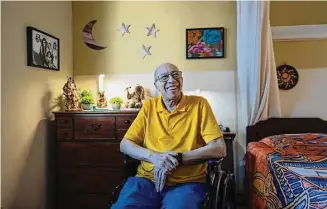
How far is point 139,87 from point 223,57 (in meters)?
0.89

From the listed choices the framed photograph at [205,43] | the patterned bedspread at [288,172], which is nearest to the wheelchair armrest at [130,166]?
the patterned bedspread at [288,172]

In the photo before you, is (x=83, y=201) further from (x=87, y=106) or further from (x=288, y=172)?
(x=288, y=172)

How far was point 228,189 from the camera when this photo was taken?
1832 mm

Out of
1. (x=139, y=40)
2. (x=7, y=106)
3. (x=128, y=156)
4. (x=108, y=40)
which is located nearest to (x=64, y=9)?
(x=108, y=40)

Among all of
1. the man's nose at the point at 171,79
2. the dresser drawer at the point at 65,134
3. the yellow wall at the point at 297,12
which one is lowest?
the dresser drawer at the point at 65,134

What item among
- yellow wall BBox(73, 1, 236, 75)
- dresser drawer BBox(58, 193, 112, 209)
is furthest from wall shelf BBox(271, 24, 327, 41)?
dresser drawer BBox(58, 193, 112, 209)

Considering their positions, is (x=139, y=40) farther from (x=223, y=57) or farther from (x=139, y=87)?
(x=223, y=57)

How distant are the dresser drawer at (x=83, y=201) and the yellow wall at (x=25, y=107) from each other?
198 millimetres

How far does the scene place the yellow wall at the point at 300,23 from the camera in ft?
9.84

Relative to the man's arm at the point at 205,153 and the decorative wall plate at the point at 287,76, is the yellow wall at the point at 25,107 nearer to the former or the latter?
the man's arm at the point at 205,153

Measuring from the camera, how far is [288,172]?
196 centimetres

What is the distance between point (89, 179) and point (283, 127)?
188 centimetres

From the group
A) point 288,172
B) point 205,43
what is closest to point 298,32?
point 205,43

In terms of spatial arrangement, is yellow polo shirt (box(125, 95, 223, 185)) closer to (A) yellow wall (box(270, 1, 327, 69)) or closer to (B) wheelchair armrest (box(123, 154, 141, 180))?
(B) wheelchair armrest (box(123, 154, 141, 180))
